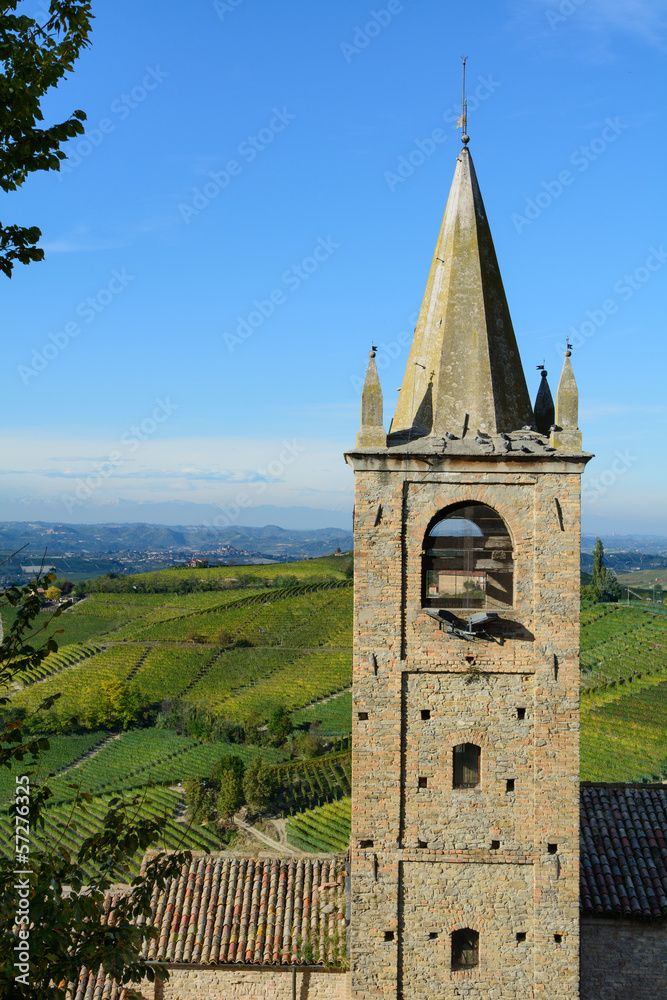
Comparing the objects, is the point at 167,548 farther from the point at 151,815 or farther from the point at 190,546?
the point at 151,815

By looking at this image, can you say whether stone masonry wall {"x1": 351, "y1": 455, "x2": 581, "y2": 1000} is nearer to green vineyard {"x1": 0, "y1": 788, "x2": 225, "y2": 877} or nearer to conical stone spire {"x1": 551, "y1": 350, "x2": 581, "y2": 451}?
conical stone spire {"x1": 551, "y1": 350, "x2": 581, "y2": 451}

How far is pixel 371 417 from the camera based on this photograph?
36.5ft

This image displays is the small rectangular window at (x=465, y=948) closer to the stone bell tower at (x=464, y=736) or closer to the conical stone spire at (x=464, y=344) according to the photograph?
the stone bell tower at (x=464, y=736)

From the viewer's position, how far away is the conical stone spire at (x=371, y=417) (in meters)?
11.1

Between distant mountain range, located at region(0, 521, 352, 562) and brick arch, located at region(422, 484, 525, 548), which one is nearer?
brick arch, located at region(422, 484, 525, 548)

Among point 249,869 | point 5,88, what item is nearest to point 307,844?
point 249,869

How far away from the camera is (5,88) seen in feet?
19.7

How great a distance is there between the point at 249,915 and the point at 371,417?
29.7 ft

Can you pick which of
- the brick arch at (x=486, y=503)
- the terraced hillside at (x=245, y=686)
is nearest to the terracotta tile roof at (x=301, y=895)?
the brick arch at (x=486, y=503)

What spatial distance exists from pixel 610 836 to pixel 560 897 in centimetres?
287

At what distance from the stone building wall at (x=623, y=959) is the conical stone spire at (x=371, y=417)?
28.0 feet

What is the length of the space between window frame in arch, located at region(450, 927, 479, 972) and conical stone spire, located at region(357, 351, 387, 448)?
7.36 m

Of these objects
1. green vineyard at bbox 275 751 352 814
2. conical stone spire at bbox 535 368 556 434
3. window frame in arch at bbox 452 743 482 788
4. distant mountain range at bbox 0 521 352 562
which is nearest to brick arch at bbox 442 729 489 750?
window frame in arch at bbox 452 743 482 788

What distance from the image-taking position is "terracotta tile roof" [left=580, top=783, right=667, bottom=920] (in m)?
12.2
